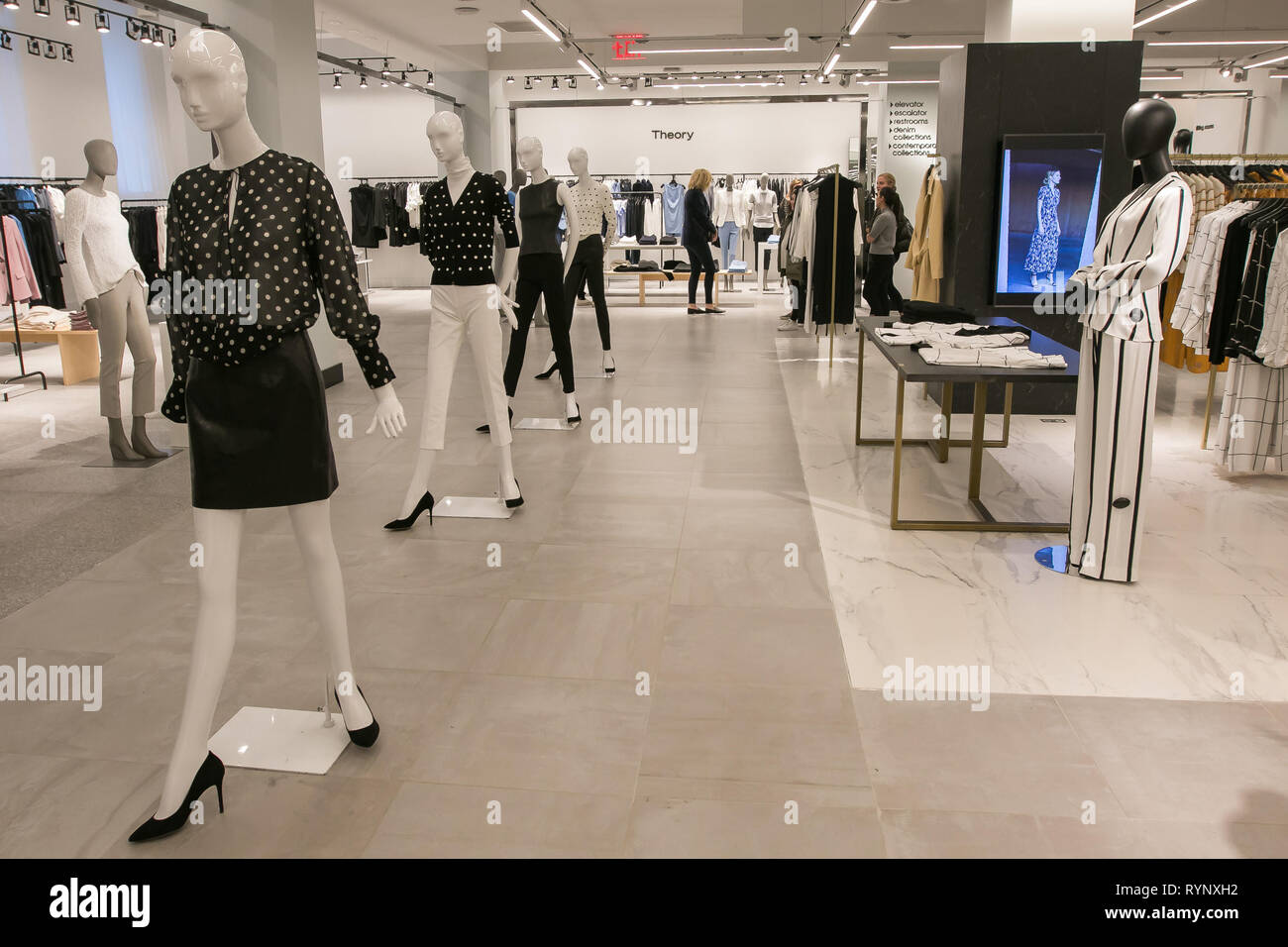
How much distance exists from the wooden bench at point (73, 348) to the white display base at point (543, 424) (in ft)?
14.4

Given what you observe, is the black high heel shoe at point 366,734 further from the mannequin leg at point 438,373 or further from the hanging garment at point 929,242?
the hanging garment at point 929,242

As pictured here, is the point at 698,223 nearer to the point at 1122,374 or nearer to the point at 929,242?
the point at 929,242

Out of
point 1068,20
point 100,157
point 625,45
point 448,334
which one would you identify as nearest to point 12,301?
point 100,157

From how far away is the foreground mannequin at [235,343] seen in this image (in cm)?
217

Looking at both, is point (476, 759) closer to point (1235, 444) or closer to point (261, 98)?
point (1235, 444)

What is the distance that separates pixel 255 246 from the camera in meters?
2.18

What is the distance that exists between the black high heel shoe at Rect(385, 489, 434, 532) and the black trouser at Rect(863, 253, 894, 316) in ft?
24.1

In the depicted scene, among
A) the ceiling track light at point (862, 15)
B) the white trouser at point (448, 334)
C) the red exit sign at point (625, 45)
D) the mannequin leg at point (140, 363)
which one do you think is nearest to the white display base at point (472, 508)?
the white trouser at point (448, 334)

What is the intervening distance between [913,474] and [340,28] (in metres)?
10.0

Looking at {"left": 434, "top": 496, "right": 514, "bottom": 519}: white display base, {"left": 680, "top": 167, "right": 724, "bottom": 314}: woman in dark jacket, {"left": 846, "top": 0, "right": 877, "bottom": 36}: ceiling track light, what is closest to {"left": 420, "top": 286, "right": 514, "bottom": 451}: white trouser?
{"left": 434, "top": 496, "right": 514, "bottom": 519}: white display base

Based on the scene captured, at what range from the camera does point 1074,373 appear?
412 centimetres

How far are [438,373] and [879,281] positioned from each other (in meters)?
7.49
